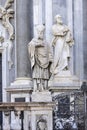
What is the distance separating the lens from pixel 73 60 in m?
20.7

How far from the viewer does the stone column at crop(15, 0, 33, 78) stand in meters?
20.9

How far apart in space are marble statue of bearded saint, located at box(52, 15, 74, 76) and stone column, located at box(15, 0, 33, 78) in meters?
1.08

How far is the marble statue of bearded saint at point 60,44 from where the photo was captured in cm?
2045

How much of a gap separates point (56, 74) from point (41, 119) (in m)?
5.58

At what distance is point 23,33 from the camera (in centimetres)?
2106

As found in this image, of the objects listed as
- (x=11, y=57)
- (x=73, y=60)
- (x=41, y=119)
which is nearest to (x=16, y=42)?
(x=11, y=57)

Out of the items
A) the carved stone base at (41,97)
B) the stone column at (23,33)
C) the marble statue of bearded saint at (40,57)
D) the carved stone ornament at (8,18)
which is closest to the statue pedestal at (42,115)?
the carved stone base at (41,97)

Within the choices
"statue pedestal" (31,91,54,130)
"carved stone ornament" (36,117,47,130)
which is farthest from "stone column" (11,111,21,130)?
"carved stone ornament" (36,117,47,130)

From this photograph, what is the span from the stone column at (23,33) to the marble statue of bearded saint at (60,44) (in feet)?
3.54

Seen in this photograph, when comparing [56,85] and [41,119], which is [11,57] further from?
[41,119]

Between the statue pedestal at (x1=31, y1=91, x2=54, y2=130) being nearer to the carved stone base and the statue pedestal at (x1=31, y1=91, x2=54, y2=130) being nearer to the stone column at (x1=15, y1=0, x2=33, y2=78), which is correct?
the carved stone base

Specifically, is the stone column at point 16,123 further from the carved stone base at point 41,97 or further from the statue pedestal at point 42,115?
the carved stone base at point 41,97

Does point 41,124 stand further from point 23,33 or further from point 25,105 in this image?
point 23,33

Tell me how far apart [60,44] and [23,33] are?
149cm
